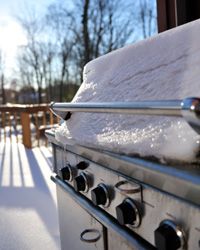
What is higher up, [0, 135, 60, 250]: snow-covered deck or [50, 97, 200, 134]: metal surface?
[50, 97, 200, 134]: metal surface

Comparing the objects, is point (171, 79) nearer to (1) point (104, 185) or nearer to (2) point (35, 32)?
(1) point (104, 185)

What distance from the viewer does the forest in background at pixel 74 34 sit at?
1123 cm

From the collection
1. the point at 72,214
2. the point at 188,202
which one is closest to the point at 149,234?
the point at 188,202

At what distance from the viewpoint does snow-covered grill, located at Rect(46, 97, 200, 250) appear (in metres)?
0.57

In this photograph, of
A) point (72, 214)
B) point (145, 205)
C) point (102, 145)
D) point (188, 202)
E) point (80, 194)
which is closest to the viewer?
point (188, 202)

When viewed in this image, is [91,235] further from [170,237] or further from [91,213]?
[170,237]

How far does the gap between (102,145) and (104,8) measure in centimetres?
1123

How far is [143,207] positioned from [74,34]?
11.9 metres

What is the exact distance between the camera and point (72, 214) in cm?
121

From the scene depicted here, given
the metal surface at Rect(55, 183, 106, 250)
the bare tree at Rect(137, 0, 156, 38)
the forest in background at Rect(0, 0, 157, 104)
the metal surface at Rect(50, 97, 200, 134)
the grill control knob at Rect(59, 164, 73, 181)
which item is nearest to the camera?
the metal surface at Rect(50, 97, 200, 134)

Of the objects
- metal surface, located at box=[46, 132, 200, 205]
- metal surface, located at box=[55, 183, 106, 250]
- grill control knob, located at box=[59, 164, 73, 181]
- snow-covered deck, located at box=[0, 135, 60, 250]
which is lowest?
snow-covered deck, located at box=[0, 135, 60, 250]

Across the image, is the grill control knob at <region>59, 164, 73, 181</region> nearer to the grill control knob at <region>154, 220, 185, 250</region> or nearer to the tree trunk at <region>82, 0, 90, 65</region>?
the grill control knob at <region>154, 220, 185, 250</region>

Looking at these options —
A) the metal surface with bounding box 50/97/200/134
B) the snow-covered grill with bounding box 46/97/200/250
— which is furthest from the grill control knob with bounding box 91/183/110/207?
the metal surface with bounding box 50/97/200/134

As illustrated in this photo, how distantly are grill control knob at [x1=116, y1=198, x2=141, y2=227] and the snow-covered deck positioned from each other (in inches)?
43.2
